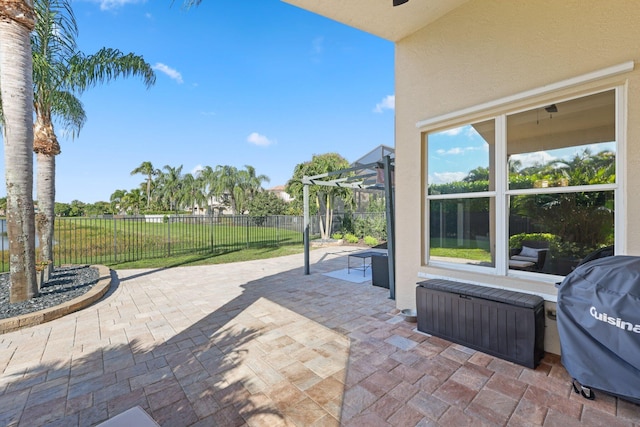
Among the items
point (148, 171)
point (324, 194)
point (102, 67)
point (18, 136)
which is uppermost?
point (148, 171)

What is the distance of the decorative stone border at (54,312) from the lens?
355 centimetres

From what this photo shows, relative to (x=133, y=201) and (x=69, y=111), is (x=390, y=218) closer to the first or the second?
(x=69, y=111)

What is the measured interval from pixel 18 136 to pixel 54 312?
2701mm

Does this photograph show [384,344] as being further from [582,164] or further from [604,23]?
[604,23]

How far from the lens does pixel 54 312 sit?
3.95 meters

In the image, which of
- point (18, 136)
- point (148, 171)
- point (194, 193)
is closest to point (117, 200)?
point (148, 171)

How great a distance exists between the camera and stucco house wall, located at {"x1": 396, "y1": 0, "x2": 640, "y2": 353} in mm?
2357

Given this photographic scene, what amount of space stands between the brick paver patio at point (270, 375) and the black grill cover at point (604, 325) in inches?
9.4

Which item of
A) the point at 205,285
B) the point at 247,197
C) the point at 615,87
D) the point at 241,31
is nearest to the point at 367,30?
the point at 615,87

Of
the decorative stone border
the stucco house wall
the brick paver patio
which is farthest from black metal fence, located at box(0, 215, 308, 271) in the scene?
the stucco house wall

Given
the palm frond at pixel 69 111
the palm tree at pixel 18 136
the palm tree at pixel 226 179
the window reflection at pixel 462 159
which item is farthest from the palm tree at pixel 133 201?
the window reflection at pixel 462 159

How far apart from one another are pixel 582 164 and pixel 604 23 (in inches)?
50.4

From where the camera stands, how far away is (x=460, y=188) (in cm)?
369

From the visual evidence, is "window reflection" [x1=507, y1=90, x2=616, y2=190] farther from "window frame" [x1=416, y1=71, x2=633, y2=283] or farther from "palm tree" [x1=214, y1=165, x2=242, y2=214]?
"palm tree" [x1=214, y1=165, x2=242, y2=214]
